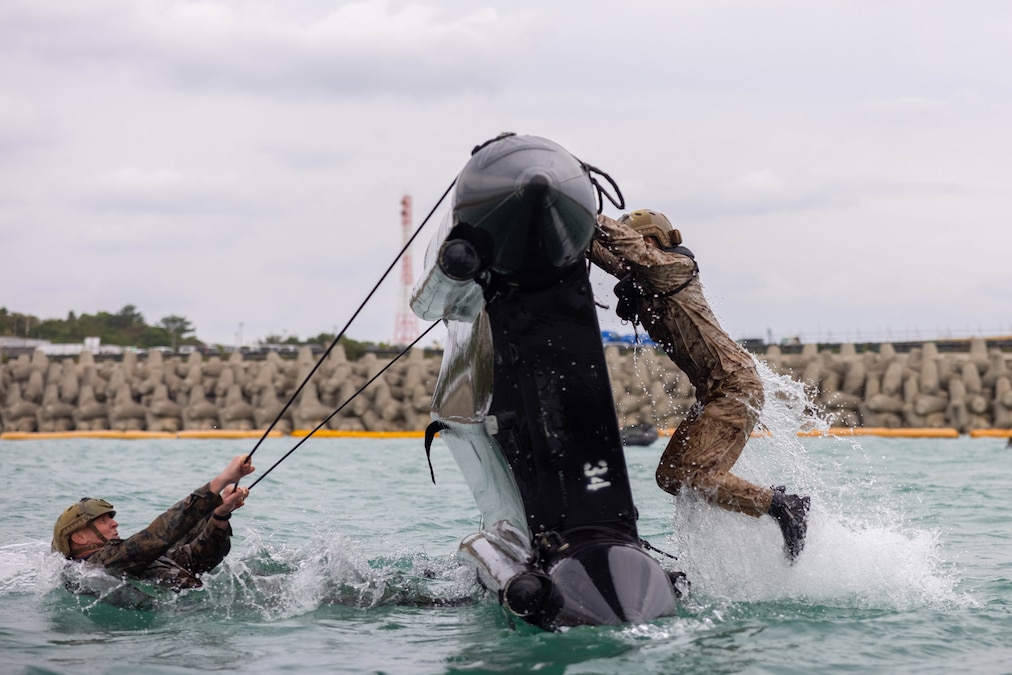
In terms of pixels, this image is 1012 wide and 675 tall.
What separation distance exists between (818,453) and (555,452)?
14.6m

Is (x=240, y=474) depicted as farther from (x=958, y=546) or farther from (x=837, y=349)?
(x=837, y=349)

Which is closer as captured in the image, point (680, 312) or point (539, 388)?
point (539, 388)

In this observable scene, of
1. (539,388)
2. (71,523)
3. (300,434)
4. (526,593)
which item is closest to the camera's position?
(526,593)

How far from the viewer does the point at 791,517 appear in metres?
5.34

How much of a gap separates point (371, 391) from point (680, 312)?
24587 mm

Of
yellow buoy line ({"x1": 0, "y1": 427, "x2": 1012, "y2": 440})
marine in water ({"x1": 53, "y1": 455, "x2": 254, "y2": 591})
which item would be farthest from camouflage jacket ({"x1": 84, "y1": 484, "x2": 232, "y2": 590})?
yellow buoy line ({"x1": 0, "y1": 427, "x2": 1012, "y2": 440})

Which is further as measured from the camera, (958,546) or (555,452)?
(958,546)

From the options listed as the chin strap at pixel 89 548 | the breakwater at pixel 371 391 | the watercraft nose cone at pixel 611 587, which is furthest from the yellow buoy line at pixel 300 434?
the watercraft nose cone at pixel 611 587

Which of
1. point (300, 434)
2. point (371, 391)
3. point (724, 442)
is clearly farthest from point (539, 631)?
point (371, 391)

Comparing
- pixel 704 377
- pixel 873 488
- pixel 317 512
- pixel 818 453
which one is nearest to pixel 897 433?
pixel 818 453

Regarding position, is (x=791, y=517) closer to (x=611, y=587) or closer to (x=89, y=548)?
(x=611, y=587)

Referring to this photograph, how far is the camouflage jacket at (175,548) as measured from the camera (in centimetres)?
561

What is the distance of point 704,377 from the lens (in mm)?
5488

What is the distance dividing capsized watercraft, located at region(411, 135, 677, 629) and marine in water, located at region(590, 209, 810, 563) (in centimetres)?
49
